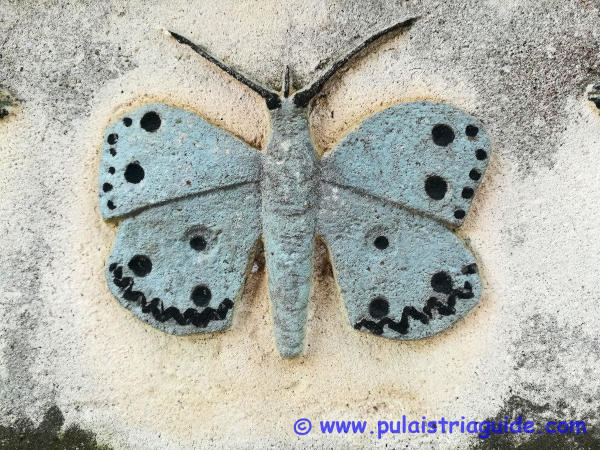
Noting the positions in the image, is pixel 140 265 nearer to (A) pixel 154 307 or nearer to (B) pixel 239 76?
(A) pixel 154 307

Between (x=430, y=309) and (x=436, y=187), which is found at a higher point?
(x=436, y=187)

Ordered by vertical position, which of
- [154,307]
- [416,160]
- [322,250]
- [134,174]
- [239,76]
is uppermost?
[239,76]

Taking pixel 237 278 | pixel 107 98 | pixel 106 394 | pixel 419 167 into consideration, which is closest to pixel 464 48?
pixel 419 167

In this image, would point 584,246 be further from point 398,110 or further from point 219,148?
point 219,148

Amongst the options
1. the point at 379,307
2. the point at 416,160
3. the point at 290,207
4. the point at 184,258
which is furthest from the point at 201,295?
the point at 416,160

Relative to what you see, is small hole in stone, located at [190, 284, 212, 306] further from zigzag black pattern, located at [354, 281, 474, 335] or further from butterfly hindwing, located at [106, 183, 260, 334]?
zigzag black pattern, located at [354, 281, 474, 335]

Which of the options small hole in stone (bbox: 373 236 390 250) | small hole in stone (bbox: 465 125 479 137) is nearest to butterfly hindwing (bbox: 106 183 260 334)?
small hole in stone (bbox: 373 236 390 250)

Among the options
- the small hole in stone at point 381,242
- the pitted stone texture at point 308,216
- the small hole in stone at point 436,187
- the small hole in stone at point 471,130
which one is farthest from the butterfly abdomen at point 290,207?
the small hole in stone at point 471,130
